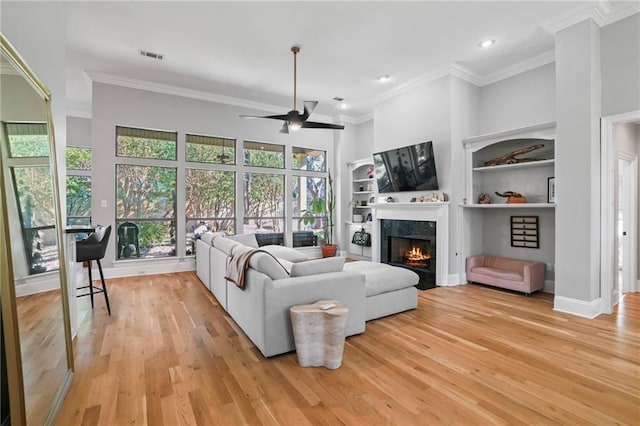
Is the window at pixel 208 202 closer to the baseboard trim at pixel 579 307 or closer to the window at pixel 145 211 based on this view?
the window at pixel 145 211

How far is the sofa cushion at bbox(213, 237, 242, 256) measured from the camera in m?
3.62

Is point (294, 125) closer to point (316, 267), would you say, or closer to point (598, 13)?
point (316, 267)

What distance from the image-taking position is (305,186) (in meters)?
7.52

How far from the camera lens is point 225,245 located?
12.6 ft

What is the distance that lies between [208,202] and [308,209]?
92.9 inches

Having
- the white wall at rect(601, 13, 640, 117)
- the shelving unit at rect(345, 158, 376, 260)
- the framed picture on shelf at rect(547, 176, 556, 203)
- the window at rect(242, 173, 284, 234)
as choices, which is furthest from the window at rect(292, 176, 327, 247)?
the white wall at rect(601, 13, 640, 117)

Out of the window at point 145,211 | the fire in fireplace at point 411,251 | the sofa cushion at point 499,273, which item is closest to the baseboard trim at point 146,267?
the window at point 145,211

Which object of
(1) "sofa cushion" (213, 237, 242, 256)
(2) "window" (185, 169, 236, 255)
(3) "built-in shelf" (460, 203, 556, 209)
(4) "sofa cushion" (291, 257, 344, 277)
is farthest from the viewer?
(2) "window" (185, 169, 236, 255)

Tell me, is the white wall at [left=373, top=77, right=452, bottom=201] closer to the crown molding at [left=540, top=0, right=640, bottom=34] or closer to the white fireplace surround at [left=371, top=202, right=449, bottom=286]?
the white fireplace surround at [left=371, top=202, right=449, bottom=286]

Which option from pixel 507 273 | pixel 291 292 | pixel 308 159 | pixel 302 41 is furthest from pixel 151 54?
pixel 507 273

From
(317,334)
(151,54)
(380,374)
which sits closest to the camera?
(380,374)

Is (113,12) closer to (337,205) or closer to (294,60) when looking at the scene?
(294,60)

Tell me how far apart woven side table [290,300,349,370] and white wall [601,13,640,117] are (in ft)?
12.8

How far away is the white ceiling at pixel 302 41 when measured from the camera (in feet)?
11.4
